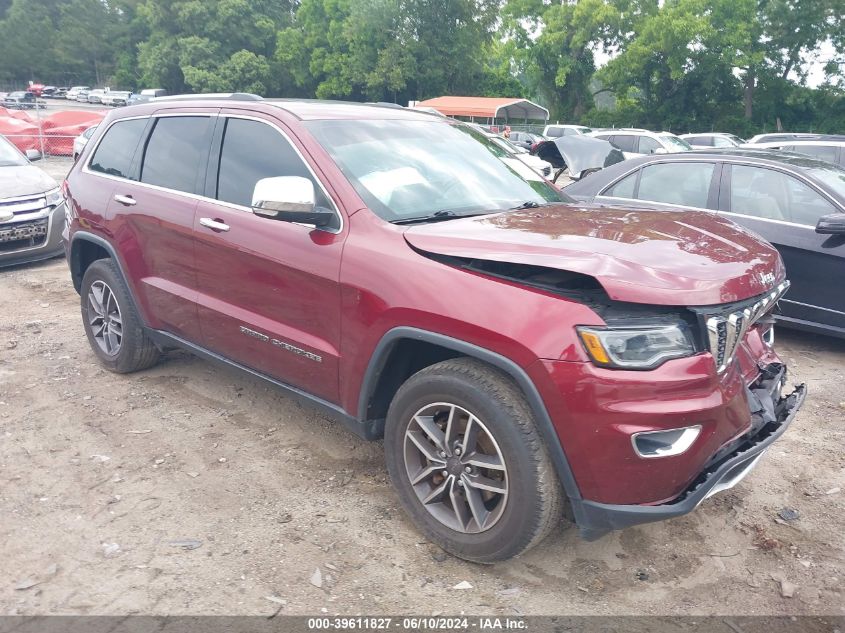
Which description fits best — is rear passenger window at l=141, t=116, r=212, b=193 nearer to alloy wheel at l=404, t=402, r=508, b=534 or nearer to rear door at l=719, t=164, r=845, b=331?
alloy wheel at l=404, t=402, r=508, b=534

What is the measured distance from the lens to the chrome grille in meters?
2.48

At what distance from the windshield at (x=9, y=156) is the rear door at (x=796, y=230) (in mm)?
8083

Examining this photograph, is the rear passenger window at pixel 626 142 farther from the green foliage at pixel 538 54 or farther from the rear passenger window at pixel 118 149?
the green foliage at pixel 538 54

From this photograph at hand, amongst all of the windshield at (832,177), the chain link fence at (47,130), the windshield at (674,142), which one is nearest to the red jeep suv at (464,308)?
the windshield at (832,177)

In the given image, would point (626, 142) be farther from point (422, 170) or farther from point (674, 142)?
point (422, 170)

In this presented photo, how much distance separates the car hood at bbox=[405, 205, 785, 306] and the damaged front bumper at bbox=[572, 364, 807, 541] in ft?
1.68

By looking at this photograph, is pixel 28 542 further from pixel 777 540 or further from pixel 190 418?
pixel 777 540

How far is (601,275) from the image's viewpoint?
2.42 meters

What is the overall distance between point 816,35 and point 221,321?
154 feet

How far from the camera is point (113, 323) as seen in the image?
481 cm

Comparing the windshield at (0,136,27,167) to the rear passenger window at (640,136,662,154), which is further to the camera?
the rear passenger window at (640,136,662,154)

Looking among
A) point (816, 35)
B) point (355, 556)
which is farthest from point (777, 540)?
point (816, 35)

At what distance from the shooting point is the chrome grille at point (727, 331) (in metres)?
2.48

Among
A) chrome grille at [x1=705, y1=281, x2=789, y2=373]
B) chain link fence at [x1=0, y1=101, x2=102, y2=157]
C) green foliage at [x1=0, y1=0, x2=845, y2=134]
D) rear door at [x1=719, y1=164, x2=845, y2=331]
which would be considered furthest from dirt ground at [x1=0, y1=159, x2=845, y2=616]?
green foliage at [x1=0, y1=0, x2=845, y2=134]
